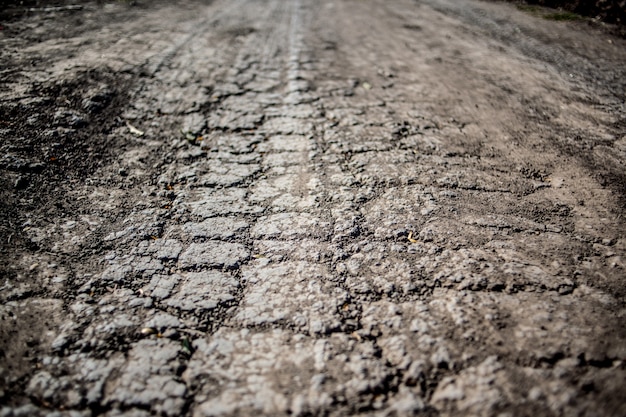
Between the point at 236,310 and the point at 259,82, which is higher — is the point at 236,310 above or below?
below

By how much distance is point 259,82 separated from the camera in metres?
3.71

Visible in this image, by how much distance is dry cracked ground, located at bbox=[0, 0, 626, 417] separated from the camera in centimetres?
138

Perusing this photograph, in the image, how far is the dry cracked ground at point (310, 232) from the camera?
1.38 m

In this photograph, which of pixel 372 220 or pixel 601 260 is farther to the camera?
pixel 372 220

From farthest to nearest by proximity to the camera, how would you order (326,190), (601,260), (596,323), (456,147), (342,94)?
(342,94), (456,147), (326,190), (601,260), (596,323)

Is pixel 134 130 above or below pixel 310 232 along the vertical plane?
above

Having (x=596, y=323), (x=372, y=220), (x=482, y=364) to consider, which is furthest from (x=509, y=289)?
(x=372, y=220)

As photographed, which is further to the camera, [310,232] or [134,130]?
[134,130]

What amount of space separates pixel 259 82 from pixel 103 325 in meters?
2.81

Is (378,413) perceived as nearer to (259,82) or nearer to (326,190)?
(326,190)

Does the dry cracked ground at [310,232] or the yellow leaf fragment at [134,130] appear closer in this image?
the dry cracked ground at [310,232]

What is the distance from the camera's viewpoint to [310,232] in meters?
2.08

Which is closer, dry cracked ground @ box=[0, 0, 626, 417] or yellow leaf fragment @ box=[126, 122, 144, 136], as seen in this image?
dry cracked ground @ box=[0, 0, 626, 417]

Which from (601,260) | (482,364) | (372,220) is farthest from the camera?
(372,220)
